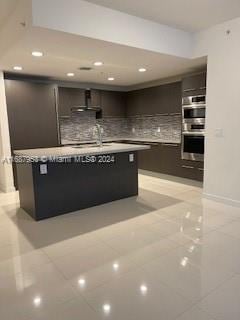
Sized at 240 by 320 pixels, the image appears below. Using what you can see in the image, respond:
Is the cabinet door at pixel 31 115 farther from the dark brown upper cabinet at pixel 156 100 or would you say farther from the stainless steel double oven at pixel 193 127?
the stainless steel double oven at pixel 193 127

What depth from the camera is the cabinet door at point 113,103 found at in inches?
236

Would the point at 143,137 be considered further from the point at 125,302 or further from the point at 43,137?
the point at 125,302

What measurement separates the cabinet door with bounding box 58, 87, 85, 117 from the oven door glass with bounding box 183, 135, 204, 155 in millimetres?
2535

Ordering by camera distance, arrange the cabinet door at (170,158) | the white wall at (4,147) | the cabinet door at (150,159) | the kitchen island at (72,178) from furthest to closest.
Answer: the cabinet door at (150,159)
the cabinet door at (170,158)
the white wall at (4,147)
the kitchen island at (72,178)

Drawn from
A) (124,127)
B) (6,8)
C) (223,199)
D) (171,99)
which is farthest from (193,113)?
(6,8)

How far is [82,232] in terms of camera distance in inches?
111

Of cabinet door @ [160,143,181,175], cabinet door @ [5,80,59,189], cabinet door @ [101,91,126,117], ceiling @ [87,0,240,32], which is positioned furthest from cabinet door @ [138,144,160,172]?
ceiling @ [87,0,240,32]

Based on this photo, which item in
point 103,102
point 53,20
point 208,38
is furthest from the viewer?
point 103,102

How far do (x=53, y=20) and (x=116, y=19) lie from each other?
83 cm

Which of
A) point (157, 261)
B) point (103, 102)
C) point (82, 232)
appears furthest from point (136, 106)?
point (157, 261)

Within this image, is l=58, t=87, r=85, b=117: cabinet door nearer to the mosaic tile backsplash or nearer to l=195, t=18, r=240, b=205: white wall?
the mosaic tile backsplash

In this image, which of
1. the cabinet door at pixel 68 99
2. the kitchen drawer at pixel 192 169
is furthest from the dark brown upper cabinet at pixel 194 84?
the cabinet door at pixel 68 99

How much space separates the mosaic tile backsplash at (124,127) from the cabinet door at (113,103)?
0.24 m

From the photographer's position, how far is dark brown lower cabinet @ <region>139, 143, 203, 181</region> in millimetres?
4578
